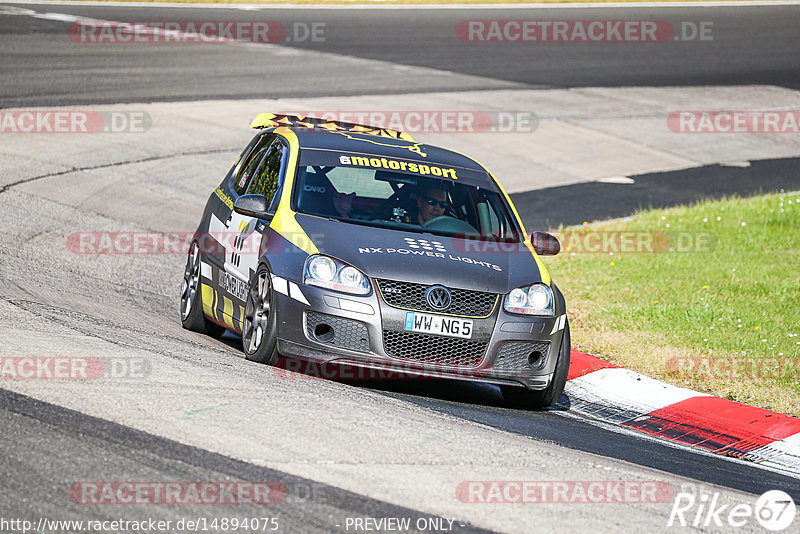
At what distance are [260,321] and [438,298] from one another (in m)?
1.28

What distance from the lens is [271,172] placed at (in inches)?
355

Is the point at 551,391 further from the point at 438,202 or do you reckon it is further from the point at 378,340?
the point at 438,202

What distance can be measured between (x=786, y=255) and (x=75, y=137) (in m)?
9.90

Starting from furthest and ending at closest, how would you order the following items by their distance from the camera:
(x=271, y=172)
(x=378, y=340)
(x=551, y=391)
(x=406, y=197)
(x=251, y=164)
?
(x=251, y=164) → (x=271, y=172) → (x=406, y=197) → (x=551, y=391) → (x=378, y=340)

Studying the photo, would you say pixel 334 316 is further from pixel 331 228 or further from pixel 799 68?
pixel 799 68

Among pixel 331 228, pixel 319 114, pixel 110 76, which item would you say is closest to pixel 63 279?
pixel 331 228

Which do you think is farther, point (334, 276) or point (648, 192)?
point (648, 192)

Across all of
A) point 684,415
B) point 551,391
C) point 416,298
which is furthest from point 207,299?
point 684,415

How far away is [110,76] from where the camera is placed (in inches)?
837

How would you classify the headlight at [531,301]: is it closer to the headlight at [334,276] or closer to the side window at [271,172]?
the headlight at [334,276]

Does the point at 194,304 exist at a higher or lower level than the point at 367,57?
lower

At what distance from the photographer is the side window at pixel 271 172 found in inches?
346

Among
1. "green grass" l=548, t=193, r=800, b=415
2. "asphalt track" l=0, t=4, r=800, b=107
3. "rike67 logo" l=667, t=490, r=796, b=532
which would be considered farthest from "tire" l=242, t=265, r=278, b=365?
"asphalt track" l=0, t=4, r=800, b=107

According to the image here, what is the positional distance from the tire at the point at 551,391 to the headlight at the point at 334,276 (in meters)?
1.51
